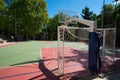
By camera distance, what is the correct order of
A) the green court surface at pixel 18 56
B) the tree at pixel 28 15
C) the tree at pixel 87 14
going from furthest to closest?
the tree at pixel 87 14 < the tree at pixel 28 15 < the green court surface at pixel 18 56

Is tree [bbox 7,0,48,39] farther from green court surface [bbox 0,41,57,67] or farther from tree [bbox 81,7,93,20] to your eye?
green court surface [bbox 0,41,57,67]

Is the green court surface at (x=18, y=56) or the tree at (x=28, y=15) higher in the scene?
the tree at (x=28, y=15)

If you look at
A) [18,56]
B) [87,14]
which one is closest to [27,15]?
[87,14]

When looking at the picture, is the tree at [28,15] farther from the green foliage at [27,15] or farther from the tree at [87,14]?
the tree at [87,14]

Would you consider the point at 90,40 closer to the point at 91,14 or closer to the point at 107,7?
the point at 107,7

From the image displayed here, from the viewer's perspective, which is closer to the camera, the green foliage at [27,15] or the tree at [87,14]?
the green foliage at [27,15]

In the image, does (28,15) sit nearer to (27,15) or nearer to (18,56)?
(27,15)

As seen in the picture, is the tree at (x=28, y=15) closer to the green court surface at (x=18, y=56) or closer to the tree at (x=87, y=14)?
the tree at (x=87, y=14)

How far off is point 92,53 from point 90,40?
25.0 inches

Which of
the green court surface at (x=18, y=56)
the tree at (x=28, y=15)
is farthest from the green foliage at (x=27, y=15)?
the green court surface at (x=18, y=56)

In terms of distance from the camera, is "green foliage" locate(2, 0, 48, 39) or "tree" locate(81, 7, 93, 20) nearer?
"green foliage" locate(2, 0, 48, 39)

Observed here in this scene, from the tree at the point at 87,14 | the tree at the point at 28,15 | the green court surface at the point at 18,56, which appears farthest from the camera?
the tree at the point at 87,14

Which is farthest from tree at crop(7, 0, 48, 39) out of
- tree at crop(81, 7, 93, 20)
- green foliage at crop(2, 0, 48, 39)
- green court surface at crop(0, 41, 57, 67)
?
green court surface at crop(0, 41, 57, 67)

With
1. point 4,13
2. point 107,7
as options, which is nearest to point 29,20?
point 4,13
